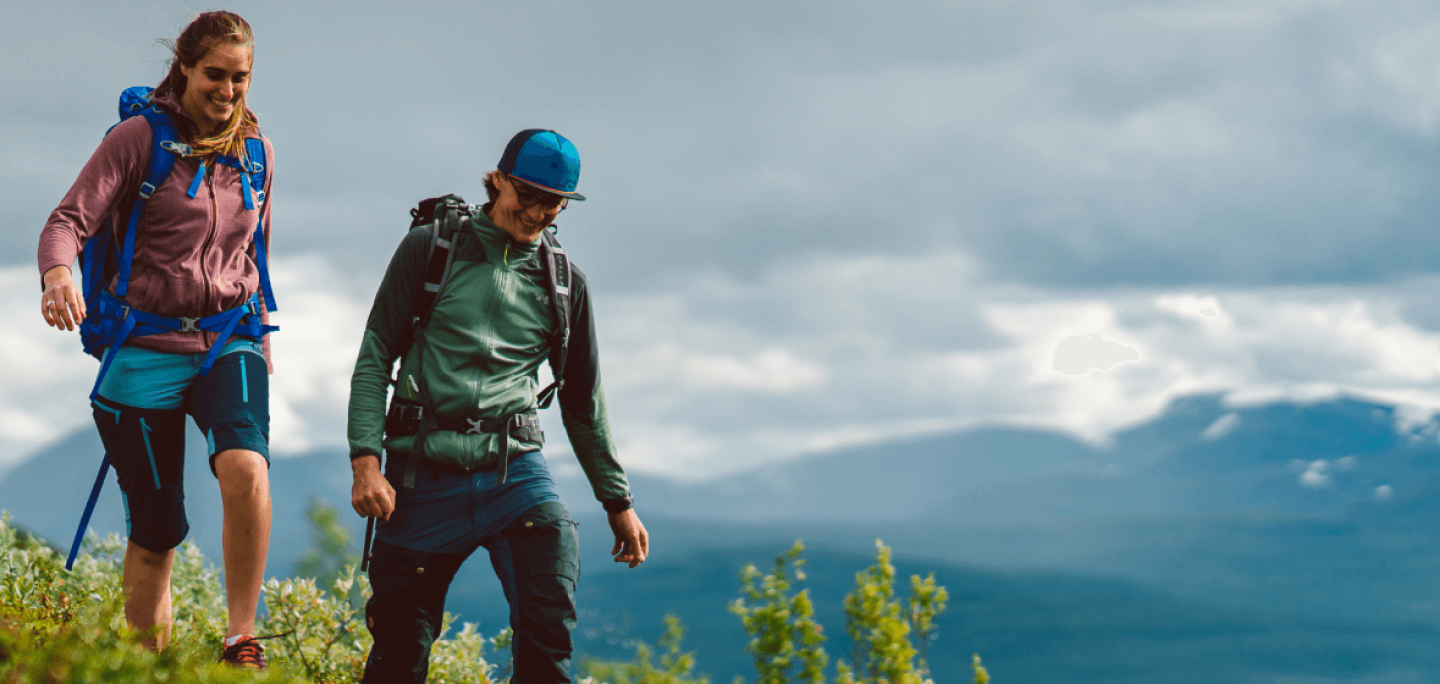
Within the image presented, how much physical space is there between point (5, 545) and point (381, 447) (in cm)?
570

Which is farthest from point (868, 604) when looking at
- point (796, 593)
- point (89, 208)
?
point (89, 208)

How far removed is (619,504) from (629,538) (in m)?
0.17

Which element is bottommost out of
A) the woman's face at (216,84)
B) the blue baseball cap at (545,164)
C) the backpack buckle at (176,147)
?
the blue baseball cap at (545,164)

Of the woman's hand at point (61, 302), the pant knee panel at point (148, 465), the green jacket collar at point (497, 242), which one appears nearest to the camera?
the woman's hand at point (61, 302)

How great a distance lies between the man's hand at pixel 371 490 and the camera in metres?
4.63

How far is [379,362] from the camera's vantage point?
A: 190 inches

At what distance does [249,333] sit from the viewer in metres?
5.20

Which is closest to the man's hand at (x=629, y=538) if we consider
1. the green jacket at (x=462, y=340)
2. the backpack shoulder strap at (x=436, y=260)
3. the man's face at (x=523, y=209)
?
the green jacket at (x=462, y=340)

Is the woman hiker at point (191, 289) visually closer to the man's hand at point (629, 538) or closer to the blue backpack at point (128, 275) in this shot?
the blue backpack at point (128, 275)

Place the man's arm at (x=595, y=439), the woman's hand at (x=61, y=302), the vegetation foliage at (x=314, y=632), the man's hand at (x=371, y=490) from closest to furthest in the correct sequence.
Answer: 1. the vegetation foliage at (x=314, y=632)
2. the woman's hand at (x=61, y=302)
3. the man's hand at (x=371, y=490)
4. the man's arm at (x=595, y=439)

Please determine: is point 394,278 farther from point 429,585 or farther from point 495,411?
point 429,585

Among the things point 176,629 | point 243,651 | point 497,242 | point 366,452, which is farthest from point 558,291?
point 176,629

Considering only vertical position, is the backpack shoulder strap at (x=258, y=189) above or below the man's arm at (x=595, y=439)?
above

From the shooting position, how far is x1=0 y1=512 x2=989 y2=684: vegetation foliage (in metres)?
3.51
